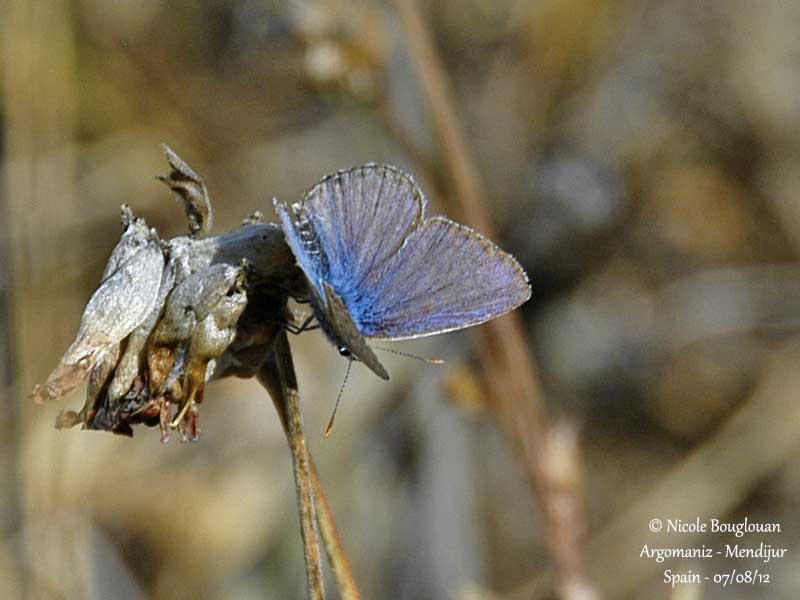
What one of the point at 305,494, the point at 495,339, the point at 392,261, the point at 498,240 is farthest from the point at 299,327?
the point at 498,240

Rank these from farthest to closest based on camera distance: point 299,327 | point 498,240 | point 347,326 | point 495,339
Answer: point 498,240
point 495,339
point 299,327
point 347,326

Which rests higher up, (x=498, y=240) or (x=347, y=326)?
(x=498, y=240)

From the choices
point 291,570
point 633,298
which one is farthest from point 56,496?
point 633,298

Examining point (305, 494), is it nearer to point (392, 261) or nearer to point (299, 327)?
point (299, 327)

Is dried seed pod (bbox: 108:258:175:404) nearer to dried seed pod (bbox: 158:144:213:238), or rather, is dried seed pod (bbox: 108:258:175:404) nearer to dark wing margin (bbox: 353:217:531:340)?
dried seed pod (bbox: 158:144:213:238)

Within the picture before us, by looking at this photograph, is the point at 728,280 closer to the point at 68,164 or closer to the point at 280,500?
the point at 280,500

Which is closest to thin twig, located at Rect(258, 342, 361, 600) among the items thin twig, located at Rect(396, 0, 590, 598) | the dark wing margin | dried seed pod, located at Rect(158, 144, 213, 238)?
the dark wing margin

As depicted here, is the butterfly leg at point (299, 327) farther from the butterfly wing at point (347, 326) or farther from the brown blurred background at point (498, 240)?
the brown blurred background at point (498, 240)
